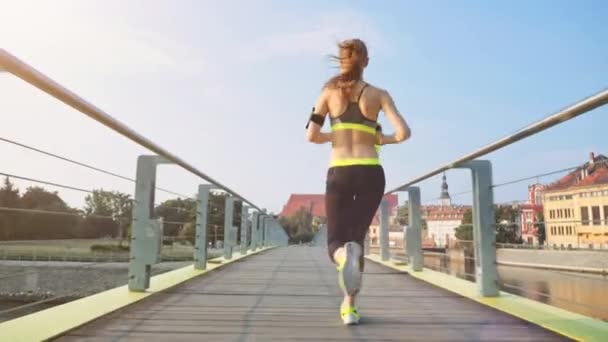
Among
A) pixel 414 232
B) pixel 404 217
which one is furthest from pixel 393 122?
pixel 404 217

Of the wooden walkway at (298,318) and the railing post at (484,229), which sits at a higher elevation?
the railing post at (484,229)

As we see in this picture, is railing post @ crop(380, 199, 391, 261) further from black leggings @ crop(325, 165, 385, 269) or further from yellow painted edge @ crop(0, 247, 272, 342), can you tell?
black leggings @ crop(325, 165, 385, 269)

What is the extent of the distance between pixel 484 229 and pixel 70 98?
8.05 ft

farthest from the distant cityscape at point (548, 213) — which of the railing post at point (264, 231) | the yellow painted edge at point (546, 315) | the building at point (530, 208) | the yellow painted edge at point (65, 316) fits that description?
the railing post at point (264, 231)

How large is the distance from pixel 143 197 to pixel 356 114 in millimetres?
1622

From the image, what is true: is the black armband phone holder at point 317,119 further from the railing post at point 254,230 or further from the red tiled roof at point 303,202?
the red tiled roof at point 303,202

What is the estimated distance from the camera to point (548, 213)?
560 inches

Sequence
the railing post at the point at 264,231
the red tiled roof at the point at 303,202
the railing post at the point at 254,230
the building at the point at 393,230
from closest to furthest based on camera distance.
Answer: the building at the point at 393,230, the railing post at the point at 254,230, the railing post at the point at 264,231, the red tiled roof at the point at 303,202

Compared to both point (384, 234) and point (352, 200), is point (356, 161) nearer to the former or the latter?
point (352, 200)

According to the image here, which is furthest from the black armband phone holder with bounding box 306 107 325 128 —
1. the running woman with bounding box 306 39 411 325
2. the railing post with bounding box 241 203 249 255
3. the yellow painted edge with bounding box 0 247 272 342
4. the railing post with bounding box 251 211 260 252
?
the railing post with bounding box 251 211 260 252

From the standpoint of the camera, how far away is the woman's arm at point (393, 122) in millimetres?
2059

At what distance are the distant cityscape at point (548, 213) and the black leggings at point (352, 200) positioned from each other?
85 cm

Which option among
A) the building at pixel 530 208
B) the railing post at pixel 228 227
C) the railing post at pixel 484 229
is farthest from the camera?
the railing post at pixel 228 227

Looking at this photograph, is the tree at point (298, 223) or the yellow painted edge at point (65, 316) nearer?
the yellow painted edge at point (65, 316)
